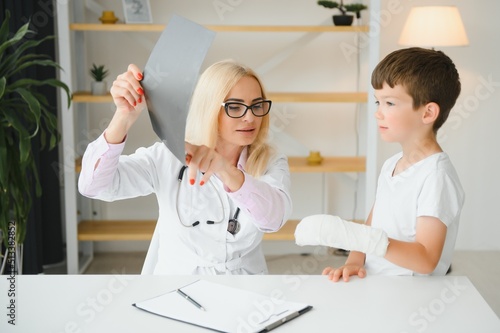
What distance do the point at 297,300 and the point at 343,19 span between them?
2.43 meters

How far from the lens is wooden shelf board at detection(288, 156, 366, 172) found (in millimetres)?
3754

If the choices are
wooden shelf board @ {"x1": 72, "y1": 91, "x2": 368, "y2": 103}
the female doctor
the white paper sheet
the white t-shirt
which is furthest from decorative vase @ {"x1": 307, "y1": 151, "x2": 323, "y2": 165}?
the white paper sheet

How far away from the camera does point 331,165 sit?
3850mm

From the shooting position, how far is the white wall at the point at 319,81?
409cm

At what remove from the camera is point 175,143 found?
1447 millimetres

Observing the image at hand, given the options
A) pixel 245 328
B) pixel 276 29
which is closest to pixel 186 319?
pixel 245 328

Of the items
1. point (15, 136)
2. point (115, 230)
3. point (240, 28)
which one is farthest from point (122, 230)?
point (240, 28)

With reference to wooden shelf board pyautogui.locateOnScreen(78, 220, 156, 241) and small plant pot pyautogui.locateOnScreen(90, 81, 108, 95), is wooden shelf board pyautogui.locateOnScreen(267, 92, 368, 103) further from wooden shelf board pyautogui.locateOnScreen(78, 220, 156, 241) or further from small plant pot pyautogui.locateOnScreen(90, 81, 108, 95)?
wooden shelf board pyautogui.locateOnScreen(78, 220, 156, 241)

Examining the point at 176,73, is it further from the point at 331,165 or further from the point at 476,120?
the point at 476,120

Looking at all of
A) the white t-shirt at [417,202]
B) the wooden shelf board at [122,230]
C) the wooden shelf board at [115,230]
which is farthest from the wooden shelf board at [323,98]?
the white t-shirt at [417,202]

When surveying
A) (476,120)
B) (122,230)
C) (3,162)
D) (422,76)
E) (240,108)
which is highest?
(422,76)

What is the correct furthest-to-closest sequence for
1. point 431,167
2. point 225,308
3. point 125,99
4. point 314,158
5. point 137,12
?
1. point 314,158
2. point 137,12
3. point 431,167
4. point 125,99
5. point 225,308

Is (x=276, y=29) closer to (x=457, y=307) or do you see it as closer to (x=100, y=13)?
(x=100, y=13)

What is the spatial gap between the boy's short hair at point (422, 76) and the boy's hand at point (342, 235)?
16.2 inches
